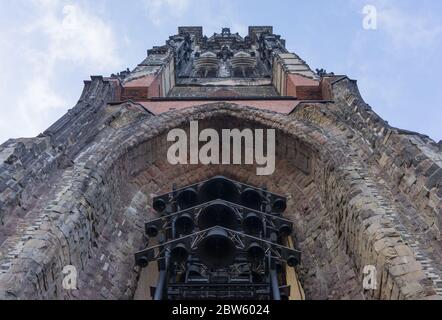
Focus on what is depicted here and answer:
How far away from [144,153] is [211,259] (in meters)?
3.18

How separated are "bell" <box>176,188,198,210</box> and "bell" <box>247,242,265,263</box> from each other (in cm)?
233

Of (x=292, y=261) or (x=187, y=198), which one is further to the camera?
(x=187, y=198)

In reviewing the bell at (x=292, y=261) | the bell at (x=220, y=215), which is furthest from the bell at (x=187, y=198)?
the bell at (x=292, y=261)

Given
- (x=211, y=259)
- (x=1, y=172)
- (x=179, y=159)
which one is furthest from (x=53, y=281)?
(x=179, y=159)

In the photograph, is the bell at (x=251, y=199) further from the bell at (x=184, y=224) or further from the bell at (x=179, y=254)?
the bell at (x=179, y=254)

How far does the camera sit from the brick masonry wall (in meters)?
6.61

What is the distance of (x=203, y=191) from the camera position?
11023mm

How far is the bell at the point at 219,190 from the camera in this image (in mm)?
10992

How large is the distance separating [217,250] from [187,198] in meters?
2.41

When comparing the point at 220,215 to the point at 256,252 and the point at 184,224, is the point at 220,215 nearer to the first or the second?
the point at 184,224

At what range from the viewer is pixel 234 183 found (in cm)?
1098

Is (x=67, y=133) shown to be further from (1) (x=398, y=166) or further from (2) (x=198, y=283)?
(1) (x=398, y=166)

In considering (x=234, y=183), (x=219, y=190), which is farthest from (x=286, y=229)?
(x=219, y=190)

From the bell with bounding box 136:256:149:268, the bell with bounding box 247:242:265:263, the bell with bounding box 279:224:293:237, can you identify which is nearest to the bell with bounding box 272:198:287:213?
the bell with bounding box 279:224:293:237
